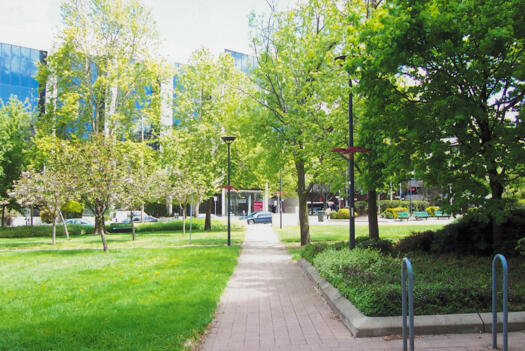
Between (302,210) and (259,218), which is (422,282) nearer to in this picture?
(302,210)

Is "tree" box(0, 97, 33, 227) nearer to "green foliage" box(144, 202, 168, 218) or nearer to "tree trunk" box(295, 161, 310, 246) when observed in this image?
"green foliage" box(144, 202, 168, 218)

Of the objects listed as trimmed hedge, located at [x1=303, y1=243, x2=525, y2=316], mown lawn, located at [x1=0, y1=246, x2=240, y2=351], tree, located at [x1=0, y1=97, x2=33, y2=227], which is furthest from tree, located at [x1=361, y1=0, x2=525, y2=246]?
tree, located at [x1=0, y1=97, x2=33, y2=227]

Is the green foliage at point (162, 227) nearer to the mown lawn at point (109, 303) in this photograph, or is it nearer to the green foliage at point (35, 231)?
the green foliage at point (35, 231)

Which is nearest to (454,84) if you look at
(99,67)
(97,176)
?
(97,176)

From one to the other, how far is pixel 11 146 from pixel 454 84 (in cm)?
3474

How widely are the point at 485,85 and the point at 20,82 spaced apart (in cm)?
5682

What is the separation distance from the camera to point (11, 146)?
34.4 metres

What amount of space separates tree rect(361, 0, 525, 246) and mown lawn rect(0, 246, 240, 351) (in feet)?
18.7

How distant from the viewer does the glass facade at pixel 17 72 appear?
52.2 metres

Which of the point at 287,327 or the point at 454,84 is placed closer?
the point at 287,327

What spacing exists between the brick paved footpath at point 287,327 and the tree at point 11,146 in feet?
99.3

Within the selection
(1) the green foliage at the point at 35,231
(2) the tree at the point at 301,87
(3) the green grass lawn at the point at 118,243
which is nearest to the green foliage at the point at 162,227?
(1) the green foliage at the point at 35,231

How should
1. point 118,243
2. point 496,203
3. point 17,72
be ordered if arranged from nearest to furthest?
point 496,203 → point 118,243 → point 17,72

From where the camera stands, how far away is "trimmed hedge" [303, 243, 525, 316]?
6.14m
